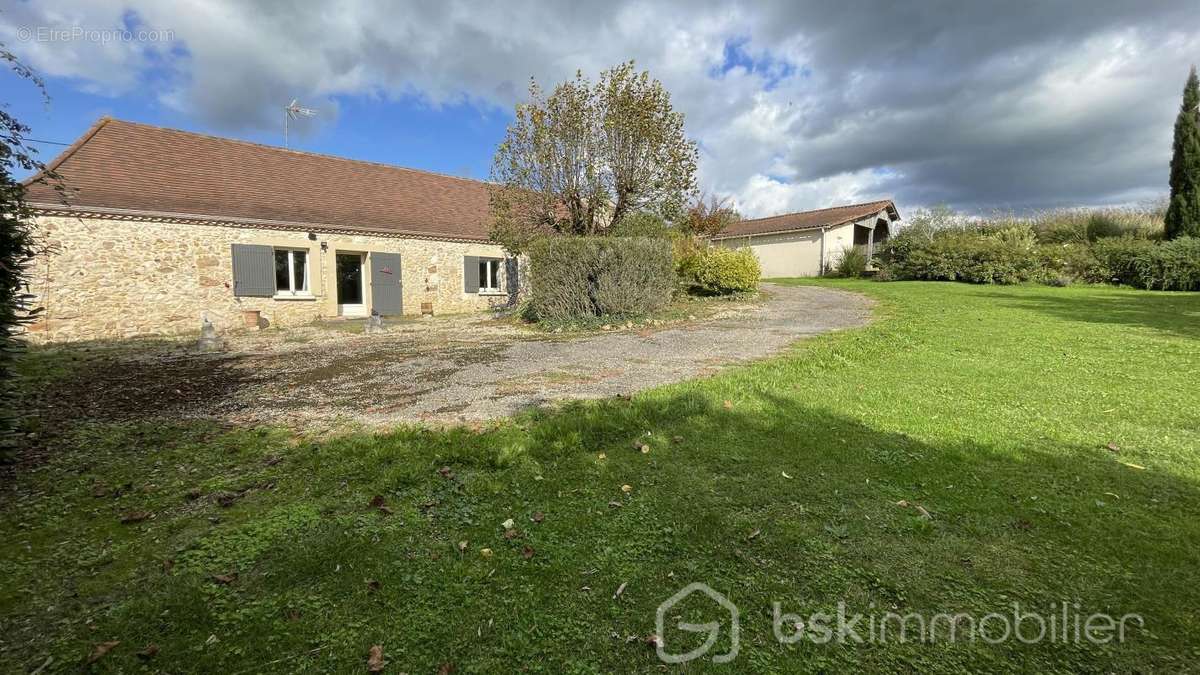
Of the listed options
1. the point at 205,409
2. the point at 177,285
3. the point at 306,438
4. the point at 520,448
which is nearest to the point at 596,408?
the point at 520,448

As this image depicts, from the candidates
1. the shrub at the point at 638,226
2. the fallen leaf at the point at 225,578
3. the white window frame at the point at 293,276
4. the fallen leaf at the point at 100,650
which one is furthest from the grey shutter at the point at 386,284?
the fallen leaf at the point at 100,650

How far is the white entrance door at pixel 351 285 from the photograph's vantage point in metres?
16.0

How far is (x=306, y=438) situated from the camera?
4.46m

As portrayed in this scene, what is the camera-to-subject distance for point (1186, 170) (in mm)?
20781

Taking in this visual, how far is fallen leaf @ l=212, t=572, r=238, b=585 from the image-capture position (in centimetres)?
240

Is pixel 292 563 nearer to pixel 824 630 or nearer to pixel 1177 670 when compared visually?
pixel 824 630

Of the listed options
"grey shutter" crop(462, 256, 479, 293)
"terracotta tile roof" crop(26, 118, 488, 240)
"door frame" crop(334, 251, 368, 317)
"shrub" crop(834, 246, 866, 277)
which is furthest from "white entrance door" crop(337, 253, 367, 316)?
"shrub" crop(834, 246, 866, 277)

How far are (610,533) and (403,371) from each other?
5503mm

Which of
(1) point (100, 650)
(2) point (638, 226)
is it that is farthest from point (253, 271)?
(1) point (100, 650)

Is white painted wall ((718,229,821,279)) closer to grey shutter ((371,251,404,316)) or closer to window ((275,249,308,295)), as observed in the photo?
grey shutter ((371,251,404,316))

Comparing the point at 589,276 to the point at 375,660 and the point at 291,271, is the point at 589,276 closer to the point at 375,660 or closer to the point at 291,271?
the point at 291,271

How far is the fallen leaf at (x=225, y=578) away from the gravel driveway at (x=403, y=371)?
2.50 metres

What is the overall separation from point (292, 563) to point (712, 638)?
2.05 metres

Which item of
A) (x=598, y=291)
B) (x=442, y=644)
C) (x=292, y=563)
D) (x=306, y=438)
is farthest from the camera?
(x=598, y=291)
